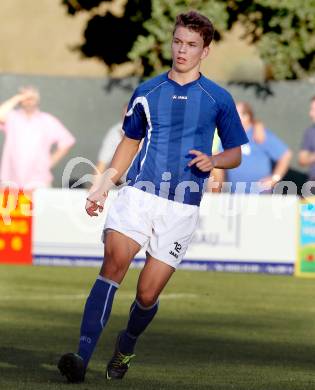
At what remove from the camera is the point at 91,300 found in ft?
29.8

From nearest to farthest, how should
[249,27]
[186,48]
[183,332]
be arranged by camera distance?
[186,48]
[183,332]
[249,27]

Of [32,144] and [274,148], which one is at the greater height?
[274,148]

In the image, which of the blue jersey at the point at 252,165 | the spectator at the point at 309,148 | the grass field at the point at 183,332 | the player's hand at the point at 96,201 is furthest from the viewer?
the blue jersey at the point at 252,165

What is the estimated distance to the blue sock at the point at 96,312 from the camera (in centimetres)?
901

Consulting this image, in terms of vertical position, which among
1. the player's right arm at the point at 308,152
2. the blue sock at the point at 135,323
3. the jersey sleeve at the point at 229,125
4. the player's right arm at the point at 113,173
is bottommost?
the player's right arm at the point at 308,152

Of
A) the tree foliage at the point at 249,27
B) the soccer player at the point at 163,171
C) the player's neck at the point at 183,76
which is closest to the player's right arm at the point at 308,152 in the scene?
the tree foliage at the point at 249,27

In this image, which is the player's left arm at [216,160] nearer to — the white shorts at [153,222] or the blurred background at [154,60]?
the white shorts at [153,222]

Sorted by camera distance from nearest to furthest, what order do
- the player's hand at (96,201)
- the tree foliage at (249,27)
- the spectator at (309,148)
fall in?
the player's hand at (96,201) < the spectator at (309,148) < the tree foliage at (249,27)

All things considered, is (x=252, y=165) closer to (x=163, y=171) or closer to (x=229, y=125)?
(x=229, y=125)

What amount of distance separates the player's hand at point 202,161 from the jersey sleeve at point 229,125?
12.1 inches

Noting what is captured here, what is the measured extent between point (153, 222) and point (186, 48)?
3.37ft

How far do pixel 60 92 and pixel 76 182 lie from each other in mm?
3106

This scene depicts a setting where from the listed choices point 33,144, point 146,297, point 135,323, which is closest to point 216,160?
point 146,297

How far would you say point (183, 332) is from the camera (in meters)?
12.8
